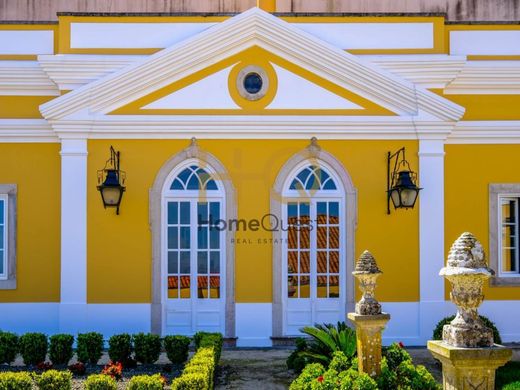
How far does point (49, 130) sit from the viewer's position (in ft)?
38.1

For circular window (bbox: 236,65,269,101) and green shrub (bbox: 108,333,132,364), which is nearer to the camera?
green shrub (bbox: 108,333,132,364)

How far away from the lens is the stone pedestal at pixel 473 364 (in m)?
4.54

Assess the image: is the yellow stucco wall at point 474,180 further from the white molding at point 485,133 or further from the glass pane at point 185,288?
the glass pane at point 185,288

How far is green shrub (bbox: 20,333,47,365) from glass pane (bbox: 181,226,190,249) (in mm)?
2851

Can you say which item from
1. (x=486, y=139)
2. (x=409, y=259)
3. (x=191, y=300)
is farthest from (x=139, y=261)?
(x=486, y=139)

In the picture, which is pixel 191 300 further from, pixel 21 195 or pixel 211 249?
pixel 21 195

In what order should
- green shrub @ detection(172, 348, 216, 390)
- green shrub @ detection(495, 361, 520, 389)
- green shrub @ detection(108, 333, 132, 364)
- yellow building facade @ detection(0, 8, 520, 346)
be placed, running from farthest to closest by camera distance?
yellow building facade @ detection(0, 8, 520, 346) → green shrub @ detection(108, 333, 132, 364) → green shrub @ detection(495, 361, 520, 389) → green shrub @ detection(172, 348, 216, 390)

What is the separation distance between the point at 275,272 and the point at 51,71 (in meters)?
5.19

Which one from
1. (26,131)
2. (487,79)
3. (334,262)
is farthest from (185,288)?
(487,79)

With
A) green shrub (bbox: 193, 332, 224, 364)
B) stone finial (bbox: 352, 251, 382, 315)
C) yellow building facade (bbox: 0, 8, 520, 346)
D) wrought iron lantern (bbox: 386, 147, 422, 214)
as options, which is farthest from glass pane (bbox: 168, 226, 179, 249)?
stone finial (bbox: 352, 251, 382, 315)

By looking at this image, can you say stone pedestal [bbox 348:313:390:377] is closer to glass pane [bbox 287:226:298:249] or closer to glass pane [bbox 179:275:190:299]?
glass pane [bbox 287:226:298:249]

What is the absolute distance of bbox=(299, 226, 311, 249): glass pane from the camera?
11.2 m

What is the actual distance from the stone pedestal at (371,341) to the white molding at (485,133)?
18.0 ft

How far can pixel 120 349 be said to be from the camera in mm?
9266
